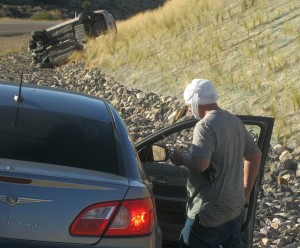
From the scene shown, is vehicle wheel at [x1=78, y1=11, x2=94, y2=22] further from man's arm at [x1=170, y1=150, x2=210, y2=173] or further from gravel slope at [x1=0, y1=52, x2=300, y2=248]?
man's arm at [x1=170, y1=150, x2=210, y2=173]

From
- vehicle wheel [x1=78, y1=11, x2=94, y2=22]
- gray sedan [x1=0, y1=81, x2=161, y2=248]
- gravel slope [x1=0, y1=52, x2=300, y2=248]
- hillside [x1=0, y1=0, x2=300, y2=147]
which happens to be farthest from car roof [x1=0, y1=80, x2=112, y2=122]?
vehicle wheel [x1=78, y1=11, x2=94, y2=22]

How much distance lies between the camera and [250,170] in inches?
242

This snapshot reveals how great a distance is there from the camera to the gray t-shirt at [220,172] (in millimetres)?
5797

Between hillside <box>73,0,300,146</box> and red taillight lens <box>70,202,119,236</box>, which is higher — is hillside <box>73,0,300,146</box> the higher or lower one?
the lower one

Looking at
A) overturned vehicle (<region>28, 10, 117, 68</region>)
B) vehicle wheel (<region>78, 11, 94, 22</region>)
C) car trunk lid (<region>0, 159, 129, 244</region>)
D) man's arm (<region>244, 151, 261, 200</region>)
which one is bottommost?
overturned vehicle (<region>28, 10, 117, 68</region>)

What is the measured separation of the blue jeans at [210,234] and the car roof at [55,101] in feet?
2.99

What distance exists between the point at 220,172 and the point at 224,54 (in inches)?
597

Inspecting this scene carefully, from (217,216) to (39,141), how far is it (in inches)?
52.5

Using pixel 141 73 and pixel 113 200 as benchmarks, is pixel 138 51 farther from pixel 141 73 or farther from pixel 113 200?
pixel 113 200

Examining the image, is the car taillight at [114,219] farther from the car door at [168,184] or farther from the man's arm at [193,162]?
the car door at [168,184]

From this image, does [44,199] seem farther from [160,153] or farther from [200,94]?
[160,153]

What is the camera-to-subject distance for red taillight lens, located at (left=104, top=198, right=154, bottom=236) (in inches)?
193

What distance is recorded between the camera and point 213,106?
232 inches

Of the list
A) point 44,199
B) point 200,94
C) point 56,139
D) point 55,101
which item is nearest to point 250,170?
point 200,94
